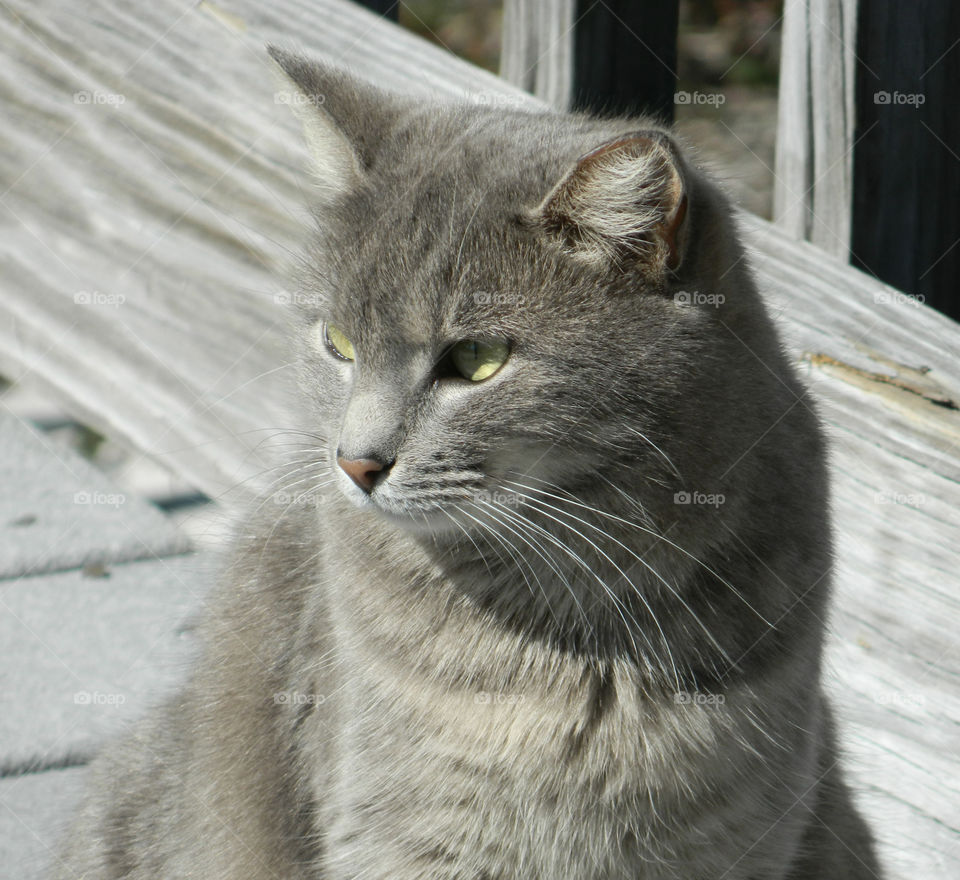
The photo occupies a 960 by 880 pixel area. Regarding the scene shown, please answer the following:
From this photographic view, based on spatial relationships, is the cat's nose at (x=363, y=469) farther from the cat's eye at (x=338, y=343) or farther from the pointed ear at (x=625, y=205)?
the pointed ear at (x=625, y=205)

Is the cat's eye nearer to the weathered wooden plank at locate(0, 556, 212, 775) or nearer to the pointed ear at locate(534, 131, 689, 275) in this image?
the pointed ear at locate(534, 131, 689, 275)

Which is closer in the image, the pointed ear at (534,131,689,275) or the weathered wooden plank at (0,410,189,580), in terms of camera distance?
the pointed ear at (534,131,689,275)

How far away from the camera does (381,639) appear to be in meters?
1.91

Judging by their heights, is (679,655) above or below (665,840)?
above

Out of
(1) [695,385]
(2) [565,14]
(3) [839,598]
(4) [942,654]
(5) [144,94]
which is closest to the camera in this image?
(1) [695,385]

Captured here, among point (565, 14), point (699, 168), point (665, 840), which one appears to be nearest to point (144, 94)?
point (565, 14)

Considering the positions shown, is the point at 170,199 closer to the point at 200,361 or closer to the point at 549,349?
the point at 200,361

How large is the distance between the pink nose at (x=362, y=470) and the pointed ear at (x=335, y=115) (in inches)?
20.7

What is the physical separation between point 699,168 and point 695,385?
0.42 metres

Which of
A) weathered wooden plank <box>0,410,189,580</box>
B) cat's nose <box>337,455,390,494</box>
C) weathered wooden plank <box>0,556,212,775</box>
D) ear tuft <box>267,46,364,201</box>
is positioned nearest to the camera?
cat's nose <box>337,455,390,494</box>

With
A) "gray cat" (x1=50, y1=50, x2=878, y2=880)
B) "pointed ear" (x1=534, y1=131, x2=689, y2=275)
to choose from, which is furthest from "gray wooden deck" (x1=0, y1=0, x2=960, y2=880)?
"pointed ear" (x1=534, y1=131, x2=689, y2=275)

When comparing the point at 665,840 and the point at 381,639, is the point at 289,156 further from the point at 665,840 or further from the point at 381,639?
the point at 665,840

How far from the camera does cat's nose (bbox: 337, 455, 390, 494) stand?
171 centimetres

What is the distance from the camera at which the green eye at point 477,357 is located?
1.77 meters
